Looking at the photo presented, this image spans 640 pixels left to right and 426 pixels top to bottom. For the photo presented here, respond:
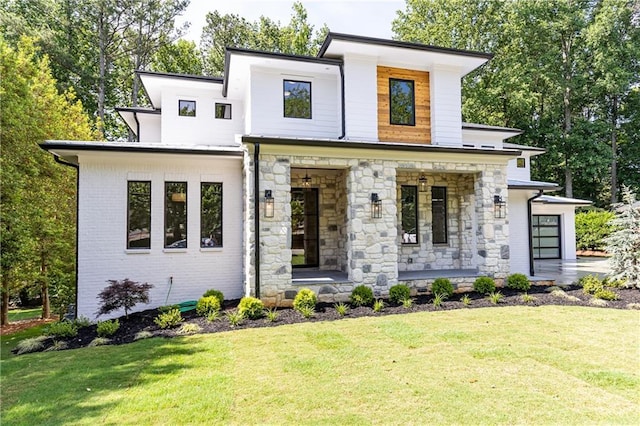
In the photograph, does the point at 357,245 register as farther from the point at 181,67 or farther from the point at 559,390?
the point at 181,67

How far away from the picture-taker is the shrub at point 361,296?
835cm

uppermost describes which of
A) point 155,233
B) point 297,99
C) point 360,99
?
point 297,99

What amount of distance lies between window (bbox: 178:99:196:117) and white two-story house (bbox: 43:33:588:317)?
1.9 inches

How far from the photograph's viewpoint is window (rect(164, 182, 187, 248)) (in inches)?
369

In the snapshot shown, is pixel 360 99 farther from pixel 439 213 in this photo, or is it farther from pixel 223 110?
pixel 223 110

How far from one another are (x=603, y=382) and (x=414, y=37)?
2819cm

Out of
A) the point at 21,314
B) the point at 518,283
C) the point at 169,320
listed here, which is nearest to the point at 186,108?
the point at 169,320

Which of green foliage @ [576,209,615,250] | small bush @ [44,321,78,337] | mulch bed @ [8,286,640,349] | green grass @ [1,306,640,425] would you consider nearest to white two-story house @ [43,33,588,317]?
mulch bed @ [8,286,640,349]

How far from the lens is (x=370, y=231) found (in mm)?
9016

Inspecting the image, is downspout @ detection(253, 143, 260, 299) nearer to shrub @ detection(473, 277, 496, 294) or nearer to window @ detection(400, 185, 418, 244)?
window @ detection(400, 185, 418, 244)

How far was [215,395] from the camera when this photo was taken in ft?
13.6

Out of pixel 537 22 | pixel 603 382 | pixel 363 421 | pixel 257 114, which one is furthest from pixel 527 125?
pixel 363 421

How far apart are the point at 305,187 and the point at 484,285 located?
5805mm

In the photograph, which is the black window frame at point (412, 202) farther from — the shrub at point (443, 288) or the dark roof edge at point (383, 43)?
the dark roof edge at point (383, 43)
